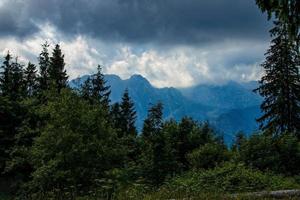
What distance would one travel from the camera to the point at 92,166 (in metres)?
22.6

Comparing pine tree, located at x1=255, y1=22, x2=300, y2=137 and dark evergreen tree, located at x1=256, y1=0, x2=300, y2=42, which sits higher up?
pine tree, located at x1=255, y1=22, x2=300, y2=137

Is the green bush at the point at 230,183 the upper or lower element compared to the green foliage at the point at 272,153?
lower

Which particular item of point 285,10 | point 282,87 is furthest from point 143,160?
point 282,87

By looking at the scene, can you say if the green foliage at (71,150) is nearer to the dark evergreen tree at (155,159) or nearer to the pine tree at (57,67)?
the dark evergreen tree at (155,159)

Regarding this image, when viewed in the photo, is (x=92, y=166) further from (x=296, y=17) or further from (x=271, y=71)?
(x=271, y=71)

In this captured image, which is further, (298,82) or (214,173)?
(298,82)

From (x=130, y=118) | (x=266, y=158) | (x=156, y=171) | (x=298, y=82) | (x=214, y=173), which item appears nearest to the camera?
(x=214, y=173)

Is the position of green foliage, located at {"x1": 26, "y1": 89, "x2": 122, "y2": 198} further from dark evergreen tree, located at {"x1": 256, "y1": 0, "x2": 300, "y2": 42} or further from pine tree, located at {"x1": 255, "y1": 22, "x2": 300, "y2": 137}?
pine tree, located at {"x1": 255, "y1": 22, "x2": 300, "y2": 137}

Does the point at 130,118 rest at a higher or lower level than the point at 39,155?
higher

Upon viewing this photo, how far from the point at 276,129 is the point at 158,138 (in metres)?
22.7

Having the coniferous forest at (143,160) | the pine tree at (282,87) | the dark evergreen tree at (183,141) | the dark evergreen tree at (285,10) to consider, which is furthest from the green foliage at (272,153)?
the pine tree at (282,87)

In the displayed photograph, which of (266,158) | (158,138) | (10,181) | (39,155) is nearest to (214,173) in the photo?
(266,158)

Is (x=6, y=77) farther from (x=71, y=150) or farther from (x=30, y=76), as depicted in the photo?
(x=71, y=150)

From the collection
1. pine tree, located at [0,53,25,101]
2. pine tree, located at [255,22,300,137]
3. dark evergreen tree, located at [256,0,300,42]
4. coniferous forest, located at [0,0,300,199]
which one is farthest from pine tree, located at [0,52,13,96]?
dark evergreen tree, located at [256,0,300,42]
